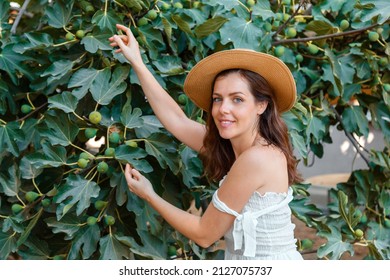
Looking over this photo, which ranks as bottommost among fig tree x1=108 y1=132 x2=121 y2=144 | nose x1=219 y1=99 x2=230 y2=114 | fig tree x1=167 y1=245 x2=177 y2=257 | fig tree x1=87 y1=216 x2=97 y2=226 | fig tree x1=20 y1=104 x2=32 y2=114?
fig tree x1=167 y1=245 x2=177 y2=257

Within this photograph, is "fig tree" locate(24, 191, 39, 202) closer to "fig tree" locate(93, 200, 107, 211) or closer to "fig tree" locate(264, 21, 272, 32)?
"fig tree" locate(93, 200, 107, 211)

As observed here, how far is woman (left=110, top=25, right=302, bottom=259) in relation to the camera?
1.50 m

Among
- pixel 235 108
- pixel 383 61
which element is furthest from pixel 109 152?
pixel 383 61

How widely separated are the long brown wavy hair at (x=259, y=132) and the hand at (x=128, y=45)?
25 cm

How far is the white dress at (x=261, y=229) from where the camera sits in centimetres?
151

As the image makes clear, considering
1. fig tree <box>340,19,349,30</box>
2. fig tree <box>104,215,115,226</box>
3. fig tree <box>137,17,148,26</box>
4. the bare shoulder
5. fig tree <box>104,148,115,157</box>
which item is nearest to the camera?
the bare shoulder

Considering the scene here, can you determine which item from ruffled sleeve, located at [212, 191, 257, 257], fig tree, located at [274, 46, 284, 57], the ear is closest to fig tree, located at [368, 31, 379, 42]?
fig tree, located at [274, 46, 284, 57]

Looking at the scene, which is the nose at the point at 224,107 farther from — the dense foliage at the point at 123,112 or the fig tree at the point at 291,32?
the fig tree at the point at 291,32

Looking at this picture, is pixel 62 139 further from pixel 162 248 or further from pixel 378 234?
pixel 378 234

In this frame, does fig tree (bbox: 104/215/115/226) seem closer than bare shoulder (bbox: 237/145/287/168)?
No

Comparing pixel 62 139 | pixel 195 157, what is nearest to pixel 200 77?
pixel 195 157

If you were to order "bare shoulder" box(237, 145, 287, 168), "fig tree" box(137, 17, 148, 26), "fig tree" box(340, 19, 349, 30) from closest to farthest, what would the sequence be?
1. "bare shoulder" box(237, 145, 287, 168)
2. "fig tree" box(137, 17, 148, 26)
3. "fig tree" box(340, 19, 349, 30)

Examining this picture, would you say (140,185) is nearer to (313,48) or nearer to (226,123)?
(226,123)

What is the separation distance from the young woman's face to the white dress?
0.52ft
